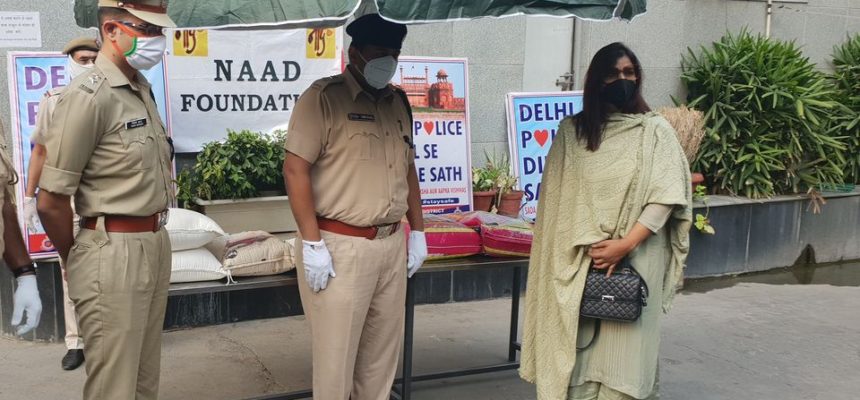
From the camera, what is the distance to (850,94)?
352 inches

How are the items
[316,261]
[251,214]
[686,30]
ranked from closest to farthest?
[316,261] → [251,214] → [686,30]

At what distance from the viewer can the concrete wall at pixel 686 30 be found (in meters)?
7.68

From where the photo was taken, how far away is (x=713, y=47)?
8359mm

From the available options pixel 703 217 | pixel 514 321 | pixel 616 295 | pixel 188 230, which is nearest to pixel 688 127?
pixel 703 217

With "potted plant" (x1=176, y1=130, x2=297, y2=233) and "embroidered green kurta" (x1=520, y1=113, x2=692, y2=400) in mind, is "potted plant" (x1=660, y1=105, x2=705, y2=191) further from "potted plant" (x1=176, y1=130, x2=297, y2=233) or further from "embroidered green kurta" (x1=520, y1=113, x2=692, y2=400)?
"embroidered green kurta" (x1=520, y1=113, x2=692, y2=400)

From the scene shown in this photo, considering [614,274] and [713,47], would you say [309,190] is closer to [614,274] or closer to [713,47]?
[614,274]

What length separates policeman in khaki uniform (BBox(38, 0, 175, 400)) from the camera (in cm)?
289

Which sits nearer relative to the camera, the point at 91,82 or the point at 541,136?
the point at 91,82

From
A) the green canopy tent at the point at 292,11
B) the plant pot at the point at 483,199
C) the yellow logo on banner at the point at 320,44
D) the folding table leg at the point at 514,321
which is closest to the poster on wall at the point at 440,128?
the plant pot at the point at 483,199

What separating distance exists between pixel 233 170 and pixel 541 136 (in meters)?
2.83

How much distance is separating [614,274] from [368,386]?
118 cm

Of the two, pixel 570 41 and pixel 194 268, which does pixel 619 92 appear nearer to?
pixel 194 268

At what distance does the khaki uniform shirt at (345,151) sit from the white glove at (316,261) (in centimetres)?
15

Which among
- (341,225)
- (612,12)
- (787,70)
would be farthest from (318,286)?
(787,70)
